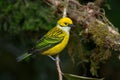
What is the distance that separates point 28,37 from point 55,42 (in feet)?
5.53

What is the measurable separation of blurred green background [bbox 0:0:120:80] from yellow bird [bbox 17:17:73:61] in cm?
60

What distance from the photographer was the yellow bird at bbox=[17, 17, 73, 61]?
4.95 meters

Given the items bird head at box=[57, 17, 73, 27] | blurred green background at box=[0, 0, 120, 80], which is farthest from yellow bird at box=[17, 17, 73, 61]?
blurred green background at box=[0, 0, 120, 80]

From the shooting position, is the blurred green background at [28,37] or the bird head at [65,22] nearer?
the bird head at [65,22]

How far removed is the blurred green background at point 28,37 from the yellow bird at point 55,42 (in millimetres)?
601

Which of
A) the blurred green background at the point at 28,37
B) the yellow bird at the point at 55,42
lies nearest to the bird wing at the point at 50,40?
the yellow bird at the point at 55,42

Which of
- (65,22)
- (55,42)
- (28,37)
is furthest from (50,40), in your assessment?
(28,37)

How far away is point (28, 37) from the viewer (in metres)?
6.68

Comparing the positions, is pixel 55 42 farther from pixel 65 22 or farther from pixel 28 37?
pixel 28 37

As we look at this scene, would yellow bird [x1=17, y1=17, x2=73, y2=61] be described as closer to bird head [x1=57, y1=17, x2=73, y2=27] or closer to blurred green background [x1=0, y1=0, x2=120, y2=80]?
bird head [x1=57, y1=17, x2=73, y2=27]

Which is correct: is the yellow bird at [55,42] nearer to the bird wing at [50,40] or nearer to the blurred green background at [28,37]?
the bird wing at [50,40]

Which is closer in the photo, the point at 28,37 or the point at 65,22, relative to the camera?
the point at 65,22

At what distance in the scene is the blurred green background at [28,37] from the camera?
20.9 ft

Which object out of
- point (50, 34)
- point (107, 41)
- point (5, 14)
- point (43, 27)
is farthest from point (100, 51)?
point (5, 14)
